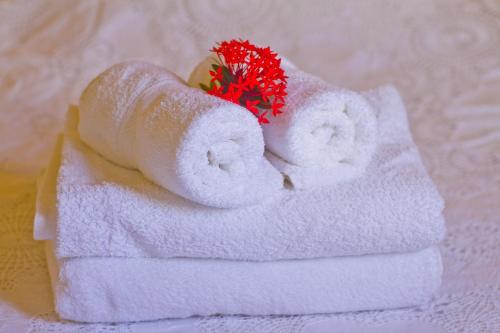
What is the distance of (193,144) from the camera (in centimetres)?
83

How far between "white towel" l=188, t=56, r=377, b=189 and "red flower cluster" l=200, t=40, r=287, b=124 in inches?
0.7

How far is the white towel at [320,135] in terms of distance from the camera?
915 mm

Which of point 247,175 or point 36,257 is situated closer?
point 247,175

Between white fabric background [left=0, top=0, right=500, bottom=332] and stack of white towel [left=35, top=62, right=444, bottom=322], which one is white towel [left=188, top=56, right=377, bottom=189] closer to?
stack of white towel [left=35, top=62, right=444, bottom=322]

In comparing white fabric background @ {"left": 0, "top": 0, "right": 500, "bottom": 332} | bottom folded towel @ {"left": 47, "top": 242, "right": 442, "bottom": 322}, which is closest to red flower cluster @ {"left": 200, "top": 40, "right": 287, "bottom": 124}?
bottom folded towel @ {"left": 47, "top": 242, "right": 442, "bottom": 322}

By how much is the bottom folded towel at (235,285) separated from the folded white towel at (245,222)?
Answer: 0.7 inches

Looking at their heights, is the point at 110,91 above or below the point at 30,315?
above

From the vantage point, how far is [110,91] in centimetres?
100

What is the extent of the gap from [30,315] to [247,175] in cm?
31

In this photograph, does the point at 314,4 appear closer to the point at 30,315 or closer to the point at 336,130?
the point at 336,130

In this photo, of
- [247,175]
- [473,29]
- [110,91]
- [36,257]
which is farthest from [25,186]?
[473,29]

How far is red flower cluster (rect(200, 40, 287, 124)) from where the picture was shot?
92 cm

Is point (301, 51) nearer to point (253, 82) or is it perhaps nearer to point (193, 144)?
point (253, 82)

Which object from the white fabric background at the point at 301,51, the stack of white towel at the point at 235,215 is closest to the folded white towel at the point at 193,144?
the stack of white towel at the point at 235,215
